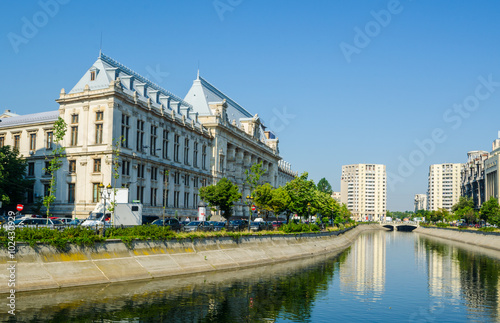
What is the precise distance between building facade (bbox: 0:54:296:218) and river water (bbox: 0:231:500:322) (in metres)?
27.6

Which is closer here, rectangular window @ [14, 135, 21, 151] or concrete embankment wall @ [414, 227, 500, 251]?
rectangular window @ [14, 135, 21, 151]

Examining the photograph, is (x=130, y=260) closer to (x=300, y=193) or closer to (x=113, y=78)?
(x=113, y=78)

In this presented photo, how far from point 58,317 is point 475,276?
141 ft

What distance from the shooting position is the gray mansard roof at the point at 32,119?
78062 millimetres

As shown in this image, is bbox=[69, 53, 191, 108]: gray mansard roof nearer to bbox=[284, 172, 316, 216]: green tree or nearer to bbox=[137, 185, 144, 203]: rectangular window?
bbox=[137, 185, 144, 203]: rectangular window

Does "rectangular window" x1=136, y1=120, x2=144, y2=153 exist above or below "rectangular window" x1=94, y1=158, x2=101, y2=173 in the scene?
above

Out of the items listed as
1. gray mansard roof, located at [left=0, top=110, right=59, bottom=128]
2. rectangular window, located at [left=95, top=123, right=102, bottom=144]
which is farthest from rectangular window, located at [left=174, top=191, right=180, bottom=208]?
gray mansard roof, located at [left=0, top=110, right=59, bottom=128]

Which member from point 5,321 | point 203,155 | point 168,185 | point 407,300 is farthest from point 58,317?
point 203,155

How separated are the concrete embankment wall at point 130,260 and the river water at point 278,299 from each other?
45.2 inches

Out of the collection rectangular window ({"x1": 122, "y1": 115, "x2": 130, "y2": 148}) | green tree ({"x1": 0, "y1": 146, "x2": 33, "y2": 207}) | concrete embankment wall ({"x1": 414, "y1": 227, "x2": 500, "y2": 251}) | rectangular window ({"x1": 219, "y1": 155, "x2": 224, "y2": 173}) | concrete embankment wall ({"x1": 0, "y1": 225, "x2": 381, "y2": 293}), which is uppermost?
rectangular window ({"x1": 122, "y1": 115, "x2": 130, "y2": 148})

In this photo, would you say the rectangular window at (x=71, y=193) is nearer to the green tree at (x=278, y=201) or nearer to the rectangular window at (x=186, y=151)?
the rectangular window at (x=186, y=151)

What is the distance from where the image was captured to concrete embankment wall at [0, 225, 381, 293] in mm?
31375

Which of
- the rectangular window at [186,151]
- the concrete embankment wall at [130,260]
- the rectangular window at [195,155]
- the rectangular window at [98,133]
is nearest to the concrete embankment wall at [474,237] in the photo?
the concrete embankment wall at [130,260]

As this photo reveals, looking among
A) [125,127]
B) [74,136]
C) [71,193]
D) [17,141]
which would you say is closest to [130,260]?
[125,127]
